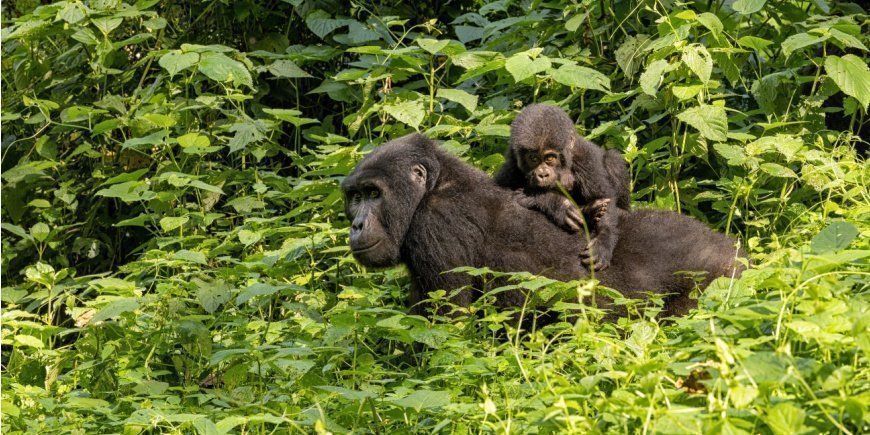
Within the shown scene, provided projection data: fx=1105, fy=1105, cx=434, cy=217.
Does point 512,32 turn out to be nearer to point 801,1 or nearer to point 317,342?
point 801,1

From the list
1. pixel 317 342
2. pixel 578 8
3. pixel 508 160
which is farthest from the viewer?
pixel 578 8

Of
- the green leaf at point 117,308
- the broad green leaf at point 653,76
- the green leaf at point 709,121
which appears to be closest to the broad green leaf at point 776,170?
the green leaf at point 709,121

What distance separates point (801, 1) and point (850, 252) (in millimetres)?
3387

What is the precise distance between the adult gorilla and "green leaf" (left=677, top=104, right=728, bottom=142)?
46cm

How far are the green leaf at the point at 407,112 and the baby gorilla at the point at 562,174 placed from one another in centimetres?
72

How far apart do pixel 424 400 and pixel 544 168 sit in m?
1.93

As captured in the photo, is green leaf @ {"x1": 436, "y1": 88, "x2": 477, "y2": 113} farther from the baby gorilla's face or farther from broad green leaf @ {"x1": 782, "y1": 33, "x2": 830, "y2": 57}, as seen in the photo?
broad green leaf @ {"x1": 782, "y1": 33, "x2": 830, "y2": 57}

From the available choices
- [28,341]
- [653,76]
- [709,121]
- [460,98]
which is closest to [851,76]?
[709,121]

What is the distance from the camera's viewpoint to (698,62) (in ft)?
15.6

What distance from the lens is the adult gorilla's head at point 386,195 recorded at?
14.1ft

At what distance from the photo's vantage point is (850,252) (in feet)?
8.59

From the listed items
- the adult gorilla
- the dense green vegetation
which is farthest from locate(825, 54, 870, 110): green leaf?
the adult gorilla

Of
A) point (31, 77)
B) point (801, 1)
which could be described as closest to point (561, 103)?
point (801, 1)

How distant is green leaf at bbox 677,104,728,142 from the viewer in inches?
186
